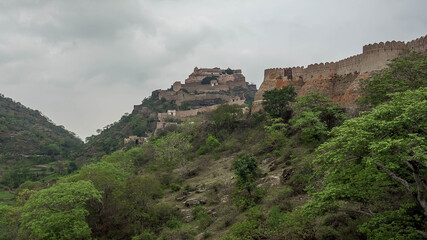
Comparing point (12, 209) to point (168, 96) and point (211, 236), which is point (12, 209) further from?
point (168, 96)

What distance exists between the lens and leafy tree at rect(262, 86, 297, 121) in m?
28.6

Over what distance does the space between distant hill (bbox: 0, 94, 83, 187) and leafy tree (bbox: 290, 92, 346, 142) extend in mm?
47471

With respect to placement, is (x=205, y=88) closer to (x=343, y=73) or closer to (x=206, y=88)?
(x=206, y=88)

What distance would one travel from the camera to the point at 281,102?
1127 inches

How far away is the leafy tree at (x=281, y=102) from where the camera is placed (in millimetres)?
28609

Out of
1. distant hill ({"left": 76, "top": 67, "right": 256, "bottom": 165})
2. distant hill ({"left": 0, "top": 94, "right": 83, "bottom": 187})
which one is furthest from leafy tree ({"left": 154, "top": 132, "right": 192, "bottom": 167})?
distant hill ({"left": 0, "top": 94, "right": 83, "bottom": 187})

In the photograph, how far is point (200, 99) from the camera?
260 ft

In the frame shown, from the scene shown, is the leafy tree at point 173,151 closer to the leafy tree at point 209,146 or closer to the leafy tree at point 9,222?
the leafy tree at point 209,146

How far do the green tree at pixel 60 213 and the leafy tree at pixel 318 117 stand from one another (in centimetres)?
1386

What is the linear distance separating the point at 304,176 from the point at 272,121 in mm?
12507

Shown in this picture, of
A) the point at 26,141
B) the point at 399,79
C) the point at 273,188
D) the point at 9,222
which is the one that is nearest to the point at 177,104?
the point at 26,141

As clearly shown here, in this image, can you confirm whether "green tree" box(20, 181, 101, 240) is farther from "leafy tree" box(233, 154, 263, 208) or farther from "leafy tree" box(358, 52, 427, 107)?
"leafy tree" box(358, 52, 427, 107)

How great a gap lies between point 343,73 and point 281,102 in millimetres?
5474

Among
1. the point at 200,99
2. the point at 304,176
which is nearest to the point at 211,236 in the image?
the point at 304,176
